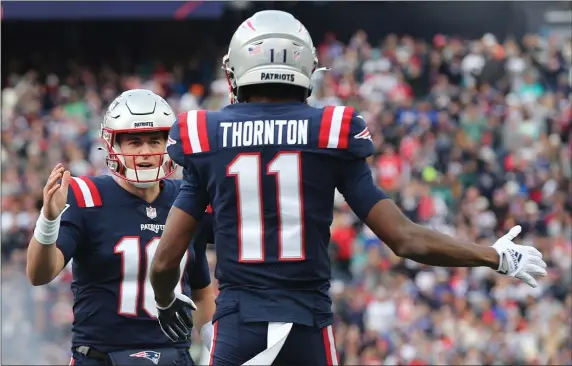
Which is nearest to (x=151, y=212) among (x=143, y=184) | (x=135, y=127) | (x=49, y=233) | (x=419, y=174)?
(x=143, y=184)

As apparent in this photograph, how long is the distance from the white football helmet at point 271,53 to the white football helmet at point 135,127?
3.77ft

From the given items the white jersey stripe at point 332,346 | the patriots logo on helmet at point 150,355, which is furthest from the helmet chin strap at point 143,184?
the white jersey stripe at point 332,346

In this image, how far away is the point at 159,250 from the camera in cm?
401

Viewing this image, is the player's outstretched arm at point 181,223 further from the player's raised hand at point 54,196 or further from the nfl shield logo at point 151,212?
the nfl shield logo at point 151,212

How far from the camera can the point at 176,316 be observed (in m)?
4.33

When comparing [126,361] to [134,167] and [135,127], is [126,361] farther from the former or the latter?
[135,127]

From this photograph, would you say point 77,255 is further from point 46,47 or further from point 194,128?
point 46,47

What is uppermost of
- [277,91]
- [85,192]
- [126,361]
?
[277,91]

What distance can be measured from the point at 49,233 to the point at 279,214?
1214 mm

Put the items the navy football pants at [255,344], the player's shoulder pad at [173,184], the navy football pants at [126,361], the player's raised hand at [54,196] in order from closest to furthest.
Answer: the navy football pants at [255,344], the player's raised hand at [54,196], the navy football pants at [126,361], the player's shoulder pad at [173,184]

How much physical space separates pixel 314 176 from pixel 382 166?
11.4 meters

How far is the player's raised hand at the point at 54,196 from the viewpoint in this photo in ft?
15.1

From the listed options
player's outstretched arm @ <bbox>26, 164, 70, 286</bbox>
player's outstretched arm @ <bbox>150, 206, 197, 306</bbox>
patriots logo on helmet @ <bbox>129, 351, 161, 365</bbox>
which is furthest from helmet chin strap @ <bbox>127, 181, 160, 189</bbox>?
player's outstretched arm @ <bbox>150, 206, 197, 306</bbox>

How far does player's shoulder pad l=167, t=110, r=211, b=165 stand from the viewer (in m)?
3.88
